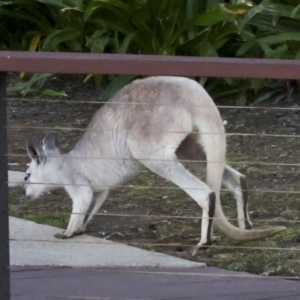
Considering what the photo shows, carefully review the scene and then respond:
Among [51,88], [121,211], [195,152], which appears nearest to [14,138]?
[51,88]

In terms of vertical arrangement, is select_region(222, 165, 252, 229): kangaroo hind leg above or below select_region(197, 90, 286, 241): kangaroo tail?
below

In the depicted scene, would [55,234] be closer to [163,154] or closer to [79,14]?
[163,154]

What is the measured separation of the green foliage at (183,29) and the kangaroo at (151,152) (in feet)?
6.41

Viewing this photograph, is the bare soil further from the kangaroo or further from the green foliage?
the green foliage

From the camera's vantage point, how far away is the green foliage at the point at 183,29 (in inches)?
303

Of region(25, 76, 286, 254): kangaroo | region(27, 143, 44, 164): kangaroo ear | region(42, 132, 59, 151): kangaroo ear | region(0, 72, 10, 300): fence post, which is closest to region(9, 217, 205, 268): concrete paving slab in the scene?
region(25, 76, 286, 254): kangaroo

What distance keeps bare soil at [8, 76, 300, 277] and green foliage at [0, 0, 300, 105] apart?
1.38 feet

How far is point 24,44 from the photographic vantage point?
362 inches

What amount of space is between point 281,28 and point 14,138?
2.36 m

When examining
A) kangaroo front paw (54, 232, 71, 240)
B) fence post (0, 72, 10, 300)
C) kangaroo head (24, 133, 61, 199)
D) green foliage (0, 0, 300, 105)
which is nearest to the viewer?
fence post (0, 72, 10, 300)

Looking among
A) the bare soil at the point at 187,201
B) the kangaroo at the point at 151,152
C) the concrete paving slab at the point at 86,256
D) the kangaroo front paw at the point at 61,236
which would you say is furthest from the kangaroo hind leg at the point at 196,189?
the kangaroo front paw at the point at 61,236

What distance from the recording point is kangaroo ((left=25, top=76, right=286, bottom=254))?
5.46m

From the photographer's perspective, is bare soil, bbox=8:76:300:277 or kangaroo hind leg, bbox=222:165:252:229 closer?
bare soil, bbox=8:76:300:277

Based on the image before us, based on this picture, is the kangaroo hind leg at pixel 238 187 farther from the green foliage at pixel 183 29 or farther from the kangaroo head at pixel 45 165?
the green foliage at pixel 183 29
